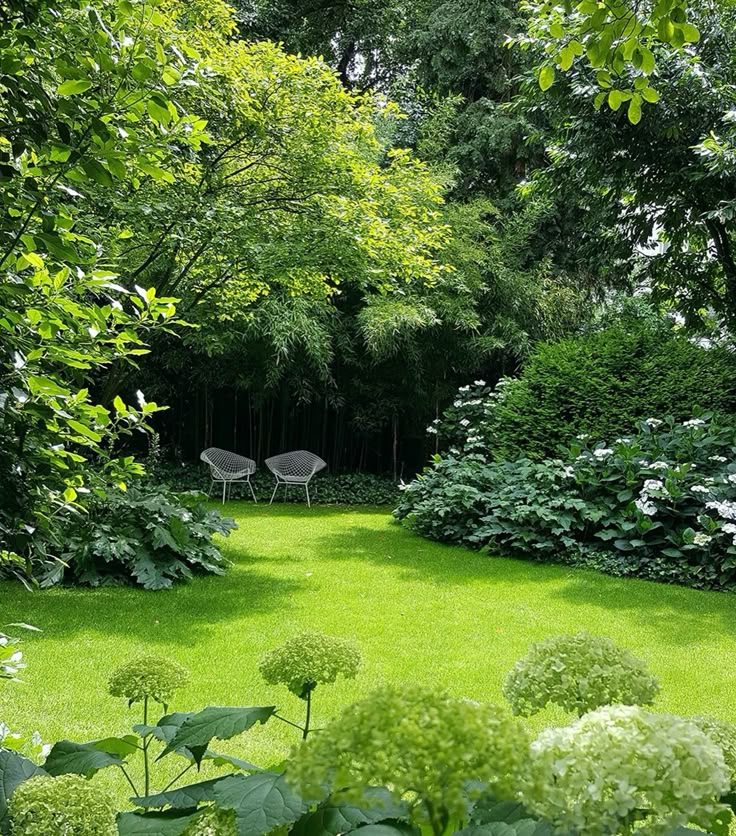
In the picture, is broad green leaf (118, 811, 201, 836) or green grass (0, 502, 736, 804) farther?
green grass (0, 502, 736, 804)

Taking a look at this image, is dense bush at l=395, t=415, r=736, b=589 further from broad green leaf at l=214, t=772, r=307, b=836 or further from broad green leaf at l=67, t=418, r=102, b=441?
broad green leaf at l=214, t=772, r=307, b=836

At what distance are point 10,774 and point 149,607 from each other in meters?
3.74

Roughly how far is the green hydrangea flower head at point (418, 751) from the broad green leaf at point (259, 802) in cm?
18

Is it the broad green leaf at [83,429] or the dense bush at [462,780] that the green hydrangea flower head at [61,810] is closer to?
the dense bush at [462,780]

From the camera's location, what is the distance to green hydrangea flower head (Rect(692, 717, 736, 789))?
0.84m

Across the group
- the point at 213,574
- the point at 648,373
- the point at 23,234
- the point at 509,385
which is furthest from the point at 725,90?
→ the point at 23,234

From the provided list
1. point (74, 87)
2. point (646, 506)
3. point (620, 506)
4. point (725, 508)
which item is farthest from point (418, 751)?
point (620, 506)

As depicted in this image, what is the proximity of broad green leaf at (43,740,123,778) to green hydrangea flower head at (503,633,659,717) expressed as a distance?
56 centimetres

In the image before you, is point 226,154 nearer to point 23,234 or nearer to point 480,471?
point 480,471

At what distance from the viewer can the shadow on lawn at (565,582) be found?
443 cm

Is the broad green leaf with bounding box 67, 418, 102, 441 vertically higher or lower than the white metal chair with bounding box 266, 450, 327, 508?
higher

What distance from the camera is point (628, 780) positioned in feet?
1.95

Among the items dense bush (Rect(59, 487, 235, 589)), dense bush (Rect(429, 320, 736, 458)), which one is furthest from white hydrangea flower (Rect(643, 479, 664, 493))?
dense bush (Rect(59, 487, 235, 589))

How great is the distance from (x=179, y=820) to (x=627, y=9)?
5.99 feet
